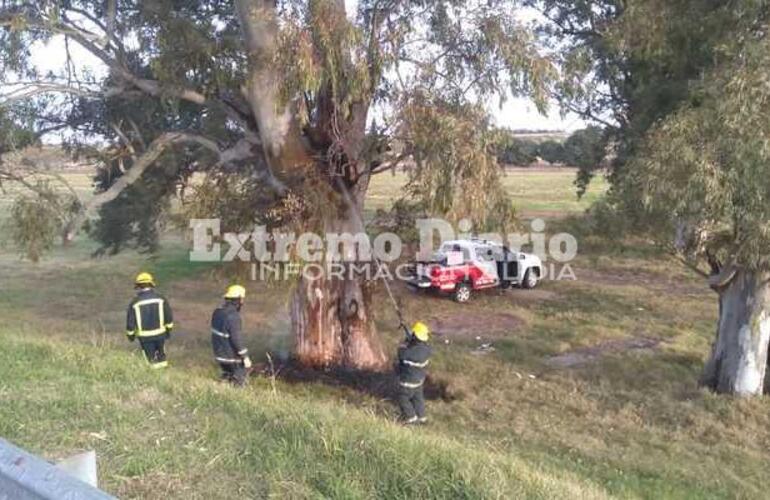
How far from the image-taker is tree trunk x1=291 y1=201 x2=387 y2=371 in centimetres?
1559

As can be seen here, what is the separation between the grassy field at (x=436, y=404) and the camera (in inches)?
157

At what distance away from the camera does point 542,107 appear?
12.1m

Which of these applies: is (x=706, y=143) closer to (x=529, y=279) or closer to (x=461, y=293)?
(x=461, y=293)

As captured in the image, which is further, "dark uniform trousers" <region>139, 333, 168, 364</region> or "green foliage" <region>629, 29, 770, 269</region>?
"dark uniform trousers" <region>139, 333, 168, 364</region>

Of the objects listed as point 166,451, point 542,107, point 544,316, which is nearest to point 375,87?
point 542,107

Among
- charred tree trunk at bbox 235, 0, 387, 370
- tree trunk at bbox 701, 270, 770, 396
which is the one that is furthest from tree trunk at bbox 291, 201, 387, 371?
tree trunk at bbox 701, 270, 770, 396

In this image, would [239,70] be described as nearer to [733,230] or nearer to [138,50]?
[138,50]

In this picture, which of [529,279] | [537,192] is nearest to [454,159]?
[529,279]

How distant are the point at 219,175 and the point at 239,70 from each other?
1.91 meters

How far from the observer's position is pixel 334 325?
621 inches

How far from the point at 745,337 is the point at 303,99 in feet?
27.9

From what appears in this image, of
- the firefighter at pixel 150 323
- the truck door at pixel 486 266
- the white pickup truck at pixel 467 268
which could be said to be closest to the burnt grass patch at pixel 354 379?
the firefighter at pixel 150 323

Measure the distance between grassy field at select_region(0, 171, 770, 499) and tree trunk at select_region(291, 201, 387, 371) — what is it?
1134 mm

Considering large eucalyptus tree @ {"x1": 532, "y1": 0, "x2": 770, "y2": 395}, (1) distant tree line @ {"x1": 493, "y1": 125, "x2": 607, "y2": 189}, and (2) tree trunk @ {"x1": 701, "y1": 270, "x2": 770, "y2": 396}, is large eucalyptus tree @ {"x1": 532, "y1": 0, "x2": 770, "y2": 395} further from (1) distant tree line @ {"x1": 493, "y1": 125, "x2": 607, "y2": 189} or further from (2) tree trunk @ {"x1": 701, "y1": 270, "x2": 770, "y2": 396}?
(1) distant tree line @ {"x1": 493, "y1": 125, "x2": 607, "y2": 189}
